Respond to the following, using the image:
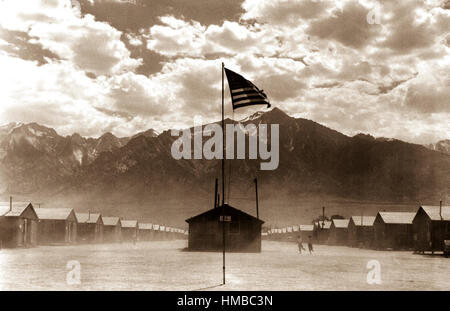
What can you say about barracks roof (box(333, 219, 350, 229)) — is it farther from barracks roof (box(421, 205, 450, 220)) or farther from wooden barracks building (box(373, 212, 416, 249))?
barracks roof (box(421, 205, 450, 220))

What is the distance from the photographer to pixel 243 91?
78.2 ft

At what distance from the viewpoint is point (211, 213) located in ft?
203

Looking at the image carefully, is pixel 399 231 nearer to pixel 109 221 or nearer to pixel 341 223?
pixel 341 223

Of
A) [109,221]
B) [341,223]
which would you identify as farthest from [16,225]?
[341,223]

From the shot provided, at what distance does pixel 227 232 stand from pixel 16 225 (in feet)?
89.9

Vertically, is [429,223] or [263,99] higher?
[263,99]

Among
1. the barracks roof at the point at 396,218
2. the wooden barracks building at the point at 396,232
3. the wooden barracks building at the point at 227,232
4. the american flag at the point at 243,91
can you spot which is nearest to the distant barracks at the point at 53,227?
the wooden barracks building at the point at 227,232

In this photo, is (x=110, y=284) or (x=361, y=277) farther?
(x=361, y=277)

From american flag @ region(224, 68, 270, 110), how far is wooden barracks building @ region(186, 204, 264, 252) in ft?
123
